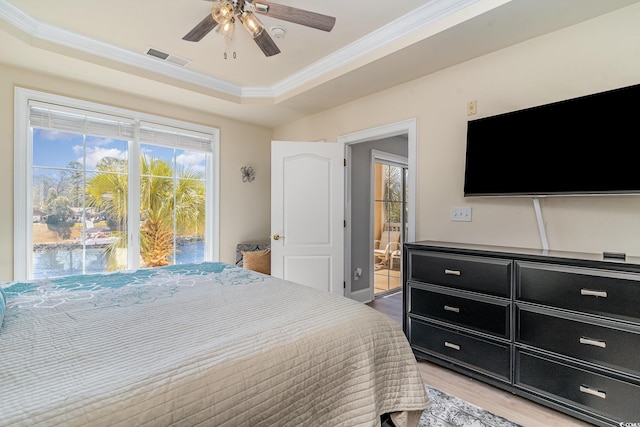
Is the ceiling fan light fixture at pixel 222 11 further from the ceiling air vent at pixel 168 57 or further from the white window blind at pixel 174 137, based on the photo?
the white window blind at pixel 174 137

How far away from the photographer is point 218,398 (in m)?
0.79

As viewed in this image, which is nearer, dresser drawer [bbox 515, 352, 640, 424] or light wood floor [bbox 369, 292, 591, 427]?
dresser drawer [bbox 515, 352, 640, 424]

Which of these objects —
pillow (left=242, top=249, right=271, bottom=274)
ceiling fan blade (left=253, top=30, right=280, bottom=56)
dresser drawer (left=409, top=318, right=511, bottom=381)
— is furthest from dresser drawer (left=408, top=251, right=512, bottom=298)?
pillow (left=242, top=249, right=271, bottom=274)

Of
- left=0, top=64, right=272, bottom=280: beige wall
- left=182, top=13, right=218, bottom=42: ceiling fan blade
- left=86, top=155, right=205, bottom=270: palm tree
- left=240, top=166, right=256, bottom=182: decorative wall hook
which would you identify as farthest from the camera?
left=240, top=166, right=256, bottom=182: decorative wall hook

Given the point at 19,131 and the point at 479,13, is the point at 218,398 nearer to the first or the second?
the point at 479,13

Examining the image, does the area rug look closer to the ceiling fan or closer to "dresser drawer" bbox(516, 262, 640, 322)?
"dresser drawer" bbox(516, 262, 640, 322)

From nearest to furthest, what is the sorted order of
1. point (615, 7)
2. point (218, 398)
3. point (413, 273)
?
point (218, 398) → point (615, 7) → point (413, 273)

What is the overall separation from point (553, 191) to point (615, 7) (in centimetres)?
115

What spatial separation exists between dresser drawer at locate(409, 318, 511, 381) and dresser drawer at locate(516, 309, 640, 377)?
19 centimetres

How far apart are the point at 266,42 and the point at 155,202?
2.40m

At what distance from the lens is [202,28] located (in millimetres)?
1874

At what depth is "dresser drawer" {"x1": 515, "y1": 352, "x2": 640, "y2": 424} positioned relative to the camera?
4.92 ft

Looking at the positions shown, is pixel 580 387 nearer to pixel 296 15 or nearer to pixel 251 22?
pixel 296 15

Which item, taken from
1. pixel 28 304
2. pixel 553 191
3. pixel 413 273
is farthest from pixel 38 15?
pixel 553 191
